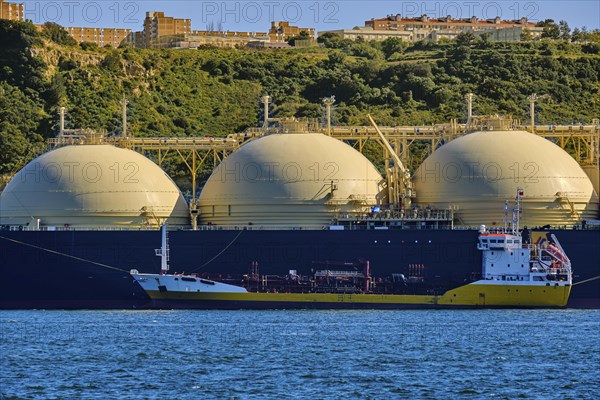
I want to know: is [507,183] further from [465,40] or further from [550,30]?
[550,30]

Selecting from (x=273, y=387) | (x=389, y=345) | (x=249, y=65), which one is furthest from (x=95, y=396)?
(x=249, y=65)

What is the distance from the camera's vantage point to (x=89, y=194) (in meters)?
91.7

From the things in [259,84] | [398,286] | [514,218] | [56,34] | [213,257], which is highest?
[56,34]

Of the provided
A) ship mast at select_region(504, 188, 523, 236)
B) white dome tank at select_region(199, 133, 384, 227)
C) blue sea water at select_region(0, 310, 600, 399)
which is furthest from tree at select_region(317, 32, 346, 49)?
blue sea water at select_region(0, 310, 600, 399)

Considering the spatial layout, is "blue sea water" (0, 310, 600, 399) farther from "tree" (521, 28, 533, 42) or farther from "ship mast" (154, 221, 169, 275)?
"tree" (521, 28, 533, 42)

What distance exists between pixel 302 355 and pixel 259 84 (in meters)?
91.6

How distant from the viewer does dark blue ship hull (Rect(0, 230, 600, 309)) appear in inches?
3489

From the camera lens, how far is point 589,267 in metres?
88.6

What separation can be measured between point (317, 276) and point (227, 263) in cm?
458

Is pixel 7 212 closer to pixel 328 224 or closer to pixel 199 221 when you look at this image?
pixel 199 221

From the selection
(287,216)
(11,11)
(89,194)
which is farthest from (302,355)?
(11,11)

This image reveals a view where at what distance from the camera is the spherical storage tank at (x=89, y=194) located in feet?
301

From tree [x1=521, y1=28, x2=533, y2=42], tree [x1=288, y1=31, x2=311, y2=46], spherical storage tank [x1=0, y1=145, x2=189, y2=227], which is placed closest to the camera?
spherical storage tank [x1=0, y1=145, x2=189, y2=227]

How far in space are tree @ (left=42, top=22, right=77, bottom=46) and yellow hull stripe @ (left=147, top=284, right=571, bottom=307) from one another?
217 feet
